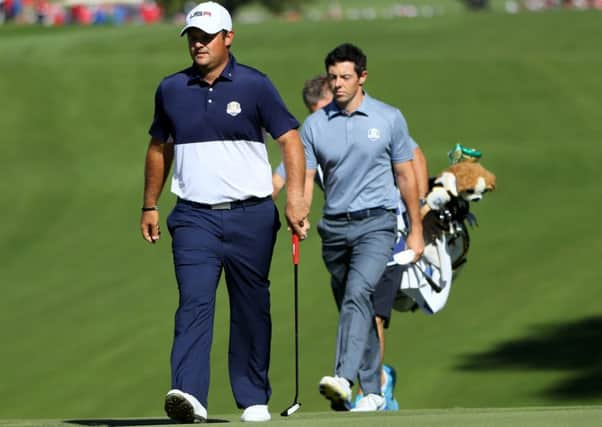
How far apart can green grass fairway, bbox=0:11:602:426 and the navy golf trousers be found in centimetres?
108

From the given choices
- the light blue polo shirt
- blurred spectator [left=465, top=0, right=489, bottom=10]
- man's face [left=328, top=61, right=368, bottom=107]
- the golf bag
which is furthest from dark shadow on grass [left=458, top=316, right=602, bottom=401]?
blurred spectator [left=465, top=0, right=489, bottom=10]

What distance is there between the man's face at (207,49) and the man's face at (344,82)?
175cm

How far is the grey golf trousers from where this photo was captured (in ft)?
35.2

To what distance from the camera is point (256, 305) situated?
31.0 ft

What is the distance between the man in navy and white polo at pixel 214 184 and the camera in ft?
30.0

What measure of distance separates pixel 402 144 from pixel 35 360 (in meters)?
7.36

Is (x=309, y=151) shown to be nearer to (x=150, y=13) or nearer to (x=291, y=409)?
(x=291, y=409)

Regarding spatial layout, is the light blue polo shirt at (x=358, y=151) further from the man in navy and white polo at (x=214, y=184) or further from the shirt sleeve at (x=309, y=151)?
the man in navy and white polo at (x=214, y=184)

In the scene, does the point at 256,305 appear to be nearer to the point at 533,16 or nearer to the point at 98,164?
the point at 98,164

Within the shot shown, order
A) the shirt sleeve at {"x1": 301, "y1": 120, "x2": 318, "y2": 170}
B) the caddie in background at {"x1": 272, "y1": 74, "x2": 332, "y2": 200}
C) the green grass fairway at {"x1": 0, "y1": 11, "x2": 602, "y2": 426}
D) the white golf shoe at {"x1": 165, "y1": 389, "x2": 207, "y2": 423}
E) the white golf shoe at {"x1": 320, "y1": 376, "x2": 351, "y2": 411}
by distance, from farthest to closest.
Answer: the green grass fairway at {"x1": 0, "y1": 11, "x2": 602, "y2": 426}, the caddie in background at {"x1": 272, "y1": 74, "x2": 332, "y2": 200}, the shirt sleeve at {"x1": 301, "y1": 120, "x2": 318, "y2": 170}, the white golf shoe at {"x1": 320, "y1": 376, "x2": 351, "y2": 411}, the white golf shoe at {"x1": 165, "y1": 389, "x2": 207, "y2": 423}

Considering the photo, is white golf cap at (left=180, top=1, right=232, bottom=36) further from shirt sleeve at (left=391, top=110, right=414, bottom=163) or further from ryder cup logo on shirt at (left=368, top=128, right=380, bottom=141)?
shirt sleeve at (left=391, top=110, right=414, bottom=163)

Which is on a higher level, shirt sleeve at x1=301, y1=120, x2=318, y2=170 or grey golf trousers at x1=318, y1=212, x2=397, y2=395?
shirt sleeve at x1=301, y1=120, x2=318, y2=170

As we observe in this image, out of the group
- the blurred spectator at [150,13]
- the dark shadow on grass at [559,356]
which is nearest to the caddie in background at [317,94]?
the dark shadow on grass at [559,356]

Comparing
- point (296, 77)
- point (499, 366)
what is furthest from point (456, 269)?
point (296, 77)
